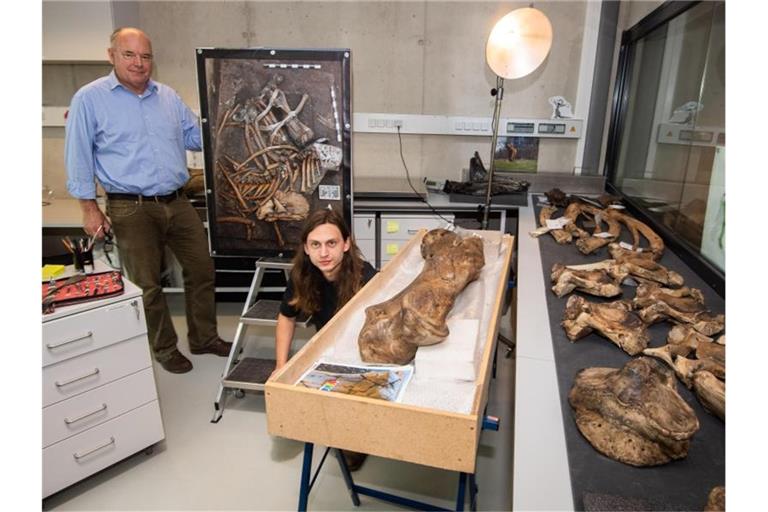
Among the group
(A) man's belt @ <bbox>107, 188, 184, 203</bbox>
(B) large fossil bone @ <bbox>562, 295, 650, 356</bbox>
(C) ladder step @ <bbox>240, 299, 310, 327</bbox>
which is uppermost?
(A) man's belt @ <bbox>107, 188, 184, 203</bbox>

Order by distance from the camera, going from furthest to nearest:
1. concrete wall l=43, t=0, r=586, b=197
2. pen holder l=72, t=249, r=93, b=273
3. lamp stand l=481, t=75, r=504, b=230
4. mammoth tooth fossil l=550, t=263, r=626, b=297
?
concrete wall l=43, t=0, r=586, b=197 → lamp stand l=481, t=75, r=504, b=230 → pen holder l=72, t=249, r=93, b=273 → mammoth tooth fossil l=550, t=263, r=626, b=297

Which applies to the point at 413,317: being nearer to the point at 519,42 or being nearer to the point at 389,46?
the point at 519,42

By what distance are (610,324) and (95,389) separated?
1924mm

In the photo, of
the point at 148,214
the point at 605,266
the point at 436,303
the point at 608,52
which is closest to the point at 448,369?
the point at 436,303

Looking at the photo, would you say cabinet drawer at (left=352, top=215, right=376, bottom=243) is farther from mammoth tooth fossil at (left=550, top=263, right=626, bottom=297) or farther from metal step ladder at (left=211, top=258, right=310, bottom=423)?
mammoth tooth fossil at (left=550, top=263, right=626, bottom=297)

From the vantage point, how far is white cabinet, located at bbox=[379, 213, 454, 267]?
10.4 ft

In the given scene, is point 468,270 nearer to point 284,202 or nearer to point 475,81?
point 284,202

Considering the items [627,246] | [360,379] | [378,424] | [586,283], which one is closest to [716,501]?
[378,424]

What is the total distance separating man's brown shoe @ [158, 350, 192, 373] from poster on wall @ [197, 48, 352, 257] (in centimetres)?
75

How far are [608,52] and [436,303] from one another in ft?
10.7

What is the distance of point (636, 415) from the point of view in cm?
96

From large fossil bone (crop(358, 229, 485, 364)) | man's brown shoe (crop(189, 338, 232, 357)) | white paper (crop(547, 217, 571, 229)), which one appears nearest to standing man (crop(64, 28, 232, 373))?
man's brown shoe (crop(189, 338, 232, 357))

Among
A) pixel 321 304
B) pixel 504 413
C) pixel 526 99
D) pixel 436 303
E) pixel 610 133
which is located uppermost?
pixel 526 99

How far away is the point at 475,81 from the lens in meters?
3.80
